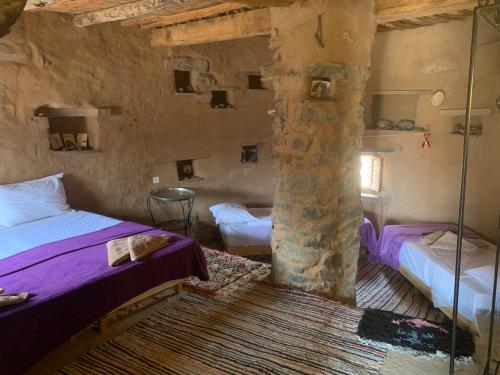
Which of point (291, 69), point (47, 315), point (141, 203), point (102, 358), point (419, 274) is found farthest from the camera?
point (141, 203)

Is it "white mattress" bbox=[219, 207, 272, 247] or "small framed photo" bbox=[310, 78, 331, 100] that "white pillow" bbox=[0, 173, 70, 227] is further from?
"small framed photo" bbox=[310, 78, 331, 100]

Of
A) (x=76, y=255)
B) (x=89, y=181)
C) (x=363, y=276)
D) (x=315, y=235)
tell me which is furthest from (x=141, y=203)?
(x=363, y=276)

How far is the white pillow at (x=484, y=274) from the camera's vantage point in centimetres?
325

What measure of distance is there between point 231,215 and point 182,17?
89.4 inches

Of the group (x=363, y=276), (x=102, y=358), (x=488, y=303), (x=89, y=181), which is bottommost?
(x=363, y=276)

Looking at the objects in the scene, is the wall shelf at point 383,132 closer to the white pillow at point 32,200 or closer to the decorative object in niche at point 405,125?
the decorative object in niche at point 405,125

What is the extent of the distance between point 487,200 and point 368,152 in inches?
62.5

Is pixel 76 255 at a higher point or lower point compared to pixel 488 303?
higher

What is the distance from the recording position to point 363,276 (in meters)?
4.68

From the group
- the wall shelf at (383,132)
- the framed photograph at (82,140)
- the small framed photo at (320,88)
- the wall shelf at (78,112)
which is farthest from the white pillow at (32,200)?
the wall shelf at (383,132)

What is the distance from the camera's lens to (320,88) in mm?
2668

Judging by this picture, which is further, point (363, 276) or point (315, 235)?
point (363, 276)

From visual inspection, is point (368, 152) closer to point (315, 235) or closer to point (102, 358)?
point (315, 235)

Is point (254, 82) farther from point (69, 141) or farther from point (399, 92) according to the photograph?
point (69, 141)
